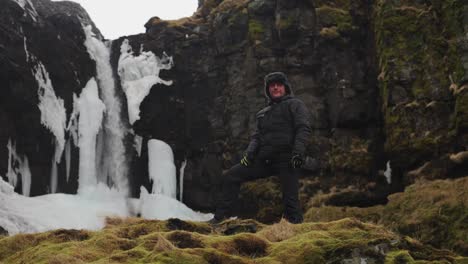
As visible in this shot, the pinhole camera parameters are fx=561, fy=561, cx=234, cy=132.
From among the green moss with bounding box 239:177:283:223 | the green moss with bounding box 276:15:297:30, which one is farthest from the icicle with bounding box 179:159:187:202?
the green moss with bounding box 276:15:297:30

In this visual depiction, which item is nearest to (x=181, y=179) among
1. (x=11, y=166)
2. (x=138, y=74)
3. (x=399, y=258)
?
(x=138, y=74)

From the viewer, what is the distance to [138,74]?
29.7 m

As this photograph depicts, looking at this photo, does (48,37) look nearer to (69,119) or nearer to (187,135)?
(69,119)

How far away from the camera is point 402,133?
2327cm

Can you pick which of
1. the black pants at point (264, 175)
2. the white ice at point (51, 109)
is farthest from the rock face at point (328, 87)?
the black pants at point (264, 175)

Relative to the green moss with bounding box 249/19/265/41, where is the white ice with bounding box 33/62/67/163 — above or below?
below

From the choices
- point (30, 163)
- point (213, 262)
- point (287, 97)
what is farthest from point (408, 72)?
point (213, 262)

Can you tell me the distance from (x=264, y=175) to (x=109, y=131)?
19.4 metres

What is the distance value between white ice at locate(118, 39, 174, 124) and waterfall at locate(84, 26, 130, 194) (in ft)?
2.46

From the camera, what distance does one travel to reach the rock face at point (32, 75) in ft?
83.7

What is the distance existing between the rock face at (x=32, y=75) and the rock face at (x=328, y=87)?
10.8 ft

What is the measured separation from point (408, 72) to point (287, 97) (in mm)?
14942

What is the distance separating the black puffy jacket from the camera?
392 inches

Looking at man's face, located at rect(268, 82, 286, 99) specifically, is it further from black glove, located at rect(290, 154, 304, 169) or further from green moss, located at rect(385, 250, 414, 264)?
green moss, located at rect(385, 250, 414, 264)
